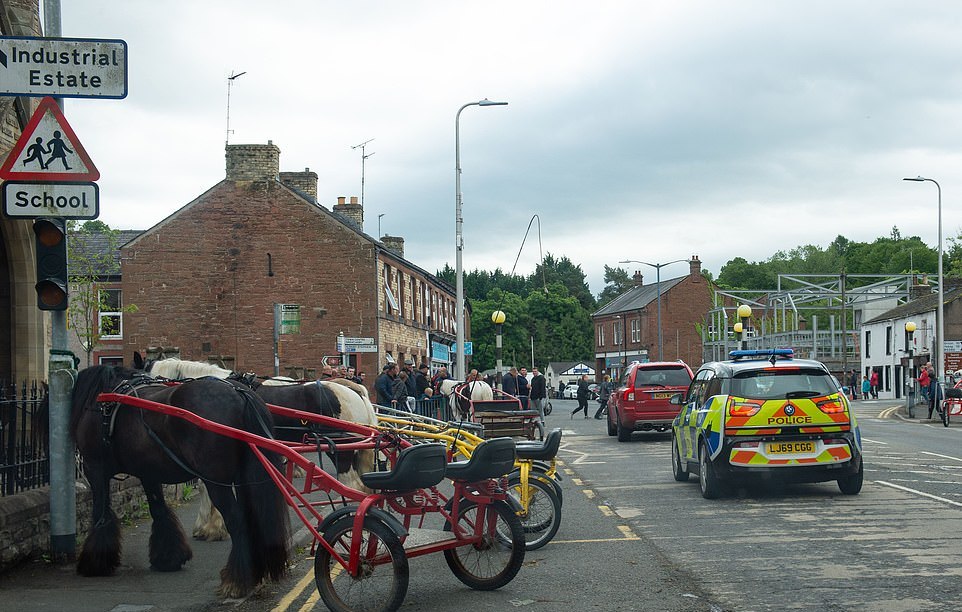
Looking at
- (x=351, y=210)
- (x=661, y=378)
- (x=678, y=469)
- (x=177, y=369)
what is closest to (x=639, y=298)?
(x=351, y=210)

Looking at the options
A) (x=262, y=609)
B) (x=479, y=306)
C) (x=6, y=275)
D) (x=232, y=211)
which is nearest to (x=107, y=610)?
(x=262, y=609)

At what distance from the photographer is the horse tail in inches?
304

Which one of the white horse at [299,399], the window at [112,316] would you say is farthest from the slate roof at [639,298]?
the white horse at [299,399]

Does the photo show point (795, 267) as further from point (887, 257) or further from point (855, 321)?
point (855, 321)

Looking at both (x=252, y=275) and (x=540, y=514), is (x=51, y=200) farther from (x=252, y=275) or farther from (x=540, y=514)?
(x=252, y=275)

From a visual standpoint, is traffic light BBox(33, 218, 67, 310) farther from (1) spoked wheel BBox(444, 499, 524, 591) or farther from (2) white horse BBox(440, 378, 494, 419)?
(2) white horse BBox(440, 378, 494, 419)

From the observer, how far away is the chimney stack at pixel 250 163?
37594 mm

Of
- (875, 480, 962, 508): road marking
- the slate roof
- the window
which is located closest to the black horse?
(875, 480, 962, 508): road marking

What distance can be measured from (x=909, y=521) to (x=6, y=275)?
12947mm

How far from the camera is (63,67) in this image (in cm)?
871

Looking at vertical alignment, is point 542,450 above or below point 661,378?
above

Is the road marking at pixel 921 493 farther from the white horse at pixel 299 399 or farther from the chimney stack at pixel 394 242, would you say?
the chimney stack at pixel 394 242

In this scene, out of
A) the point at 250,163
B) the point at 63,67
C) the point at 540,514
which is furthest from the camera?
the point at 250,163

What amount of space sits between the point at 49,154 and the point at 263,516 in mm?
3698
